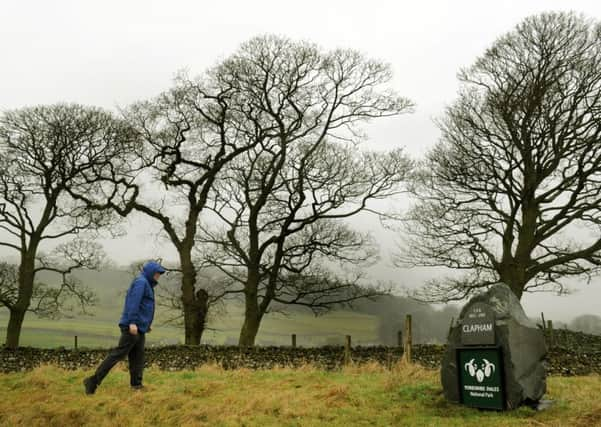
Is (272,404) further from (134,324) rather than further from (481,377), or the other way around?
(481,377)

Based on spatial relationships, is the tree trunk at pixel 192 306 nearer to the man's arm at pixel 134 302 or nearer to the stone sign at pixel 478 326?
the man's arm at pixel 134 302

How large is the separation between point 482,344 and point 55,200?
2182 centimetres

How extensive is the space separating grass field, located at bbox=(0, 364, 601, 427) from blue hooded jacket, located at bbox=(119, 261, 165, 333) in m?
1.09

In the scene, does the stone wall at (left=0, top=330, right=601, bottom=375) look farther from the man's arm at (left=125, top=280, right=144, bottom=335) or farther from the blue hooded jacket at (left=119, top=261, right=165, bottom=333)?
the man's arm at (left=125, top=280, right=144, bottom=335)

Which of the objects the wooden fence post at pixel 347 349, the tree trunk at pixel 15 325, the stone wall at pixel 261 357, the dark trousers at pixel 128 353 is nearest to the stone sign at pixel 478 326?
the dark trousers at pixel 128 353

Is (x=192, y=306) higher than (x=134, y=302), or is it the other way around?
(x=192, y=306)

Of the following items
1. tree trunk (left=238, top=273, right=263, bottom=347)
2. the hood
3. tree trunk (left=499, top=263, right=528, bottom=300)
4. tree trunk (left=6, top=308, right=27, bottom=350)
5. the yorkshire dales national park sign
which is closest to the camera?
the yorkshire dales national park sign

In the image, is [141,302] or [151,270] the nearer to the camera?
[141,302]

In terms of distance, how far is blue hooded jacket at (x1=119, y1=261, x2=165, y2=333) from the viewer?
Answer: 8586 millimetres

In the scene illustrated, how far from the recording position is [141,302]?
28.8 ft

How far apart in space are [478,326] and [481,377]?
72 cm

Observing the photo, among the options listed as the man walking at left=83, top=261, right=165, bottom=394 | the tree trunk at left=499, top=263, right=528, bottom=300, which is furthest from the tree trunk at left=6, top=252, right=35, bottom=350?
the tree trunk at left=499, top=263, right=528, bottom=300

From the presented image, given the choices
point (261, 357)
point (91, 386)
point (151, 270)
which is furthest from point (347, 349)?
point (91, 386)

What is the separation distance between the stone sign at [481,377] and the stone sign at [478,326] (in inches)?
5.2
